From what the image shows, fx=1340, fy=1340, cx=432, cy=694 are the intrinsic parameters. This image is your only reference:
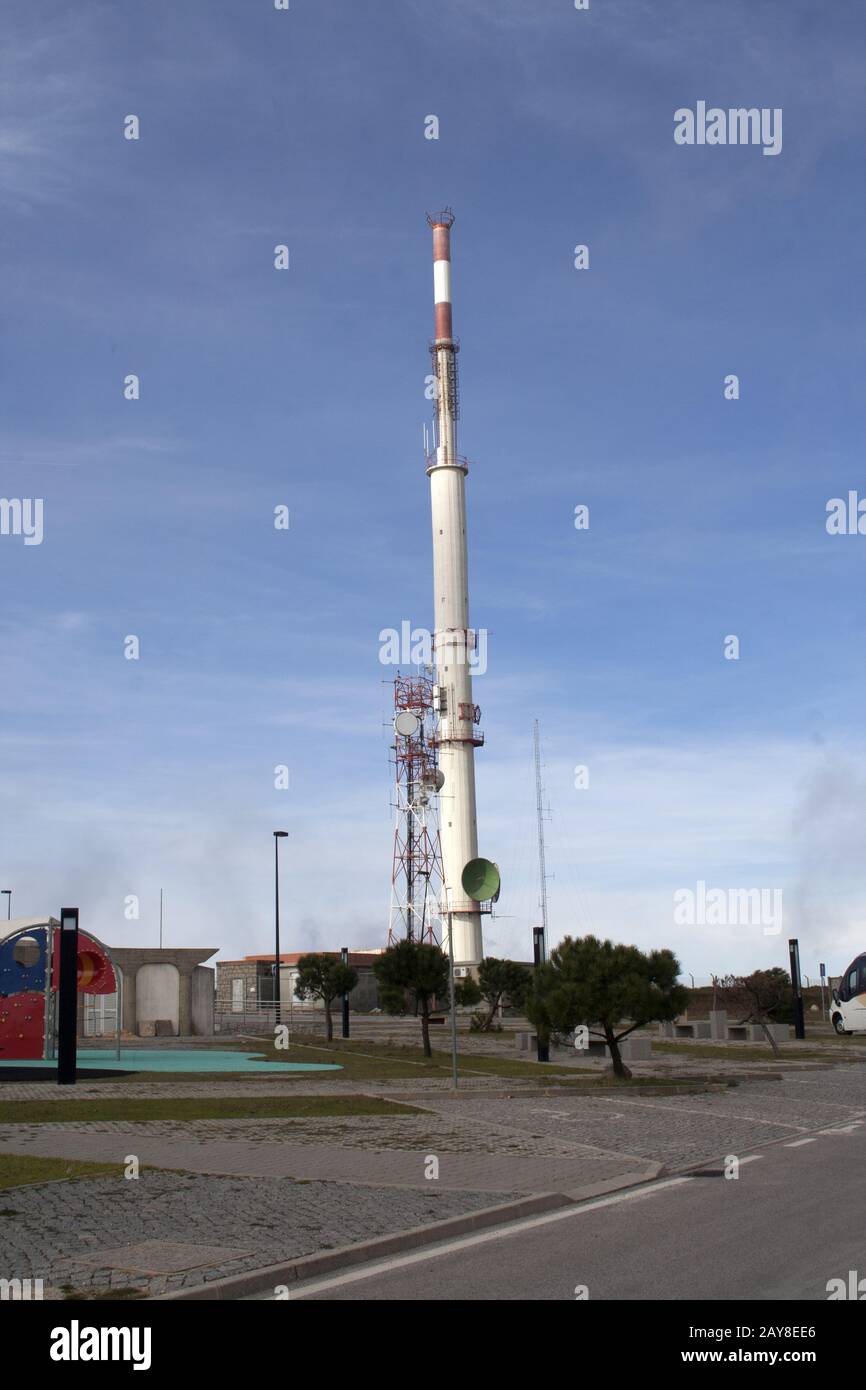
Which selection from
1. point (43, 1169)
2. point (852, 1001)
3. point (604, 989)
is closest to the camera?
point (43, 1169)

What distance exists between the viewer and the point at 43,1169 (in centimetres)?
1291

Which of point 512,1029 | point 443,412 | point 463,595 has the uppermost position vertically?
point 443,412

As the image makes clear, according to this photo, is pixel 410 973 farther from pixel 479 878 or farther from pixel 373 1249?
pixel 373 1249

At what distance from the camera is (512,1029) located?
55281 mm

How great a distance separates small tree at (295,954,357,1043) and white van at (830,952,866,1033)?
17.4 metres

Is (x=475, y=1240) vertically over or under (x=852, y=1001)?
over

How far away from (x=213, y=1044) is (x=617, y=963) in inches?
758

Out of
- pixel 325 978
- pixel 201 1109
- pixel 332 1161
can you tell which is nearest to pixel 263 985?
pixel 325 978

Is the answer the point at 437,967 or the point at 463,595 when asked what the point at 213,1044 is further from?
the point at 463,595

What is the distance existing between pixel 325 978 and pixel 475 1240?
1330 inches

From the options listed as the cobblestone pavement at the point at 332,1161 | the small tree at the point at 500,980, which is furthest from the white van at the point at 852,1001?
the cobblestone pavement at the point at 332,1161

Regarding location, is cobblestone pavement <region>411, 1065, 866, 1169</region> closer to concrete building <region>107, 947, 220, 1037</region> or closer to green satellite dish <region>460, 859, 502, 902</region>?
green satellite dish <region>460, 859, 502, 902</region>

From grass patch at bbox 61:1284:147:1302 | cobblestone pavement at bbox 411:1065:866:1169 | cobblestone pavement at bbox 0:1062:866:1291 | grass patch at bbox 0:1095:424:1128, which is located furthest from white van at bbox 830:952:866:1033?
grass patch at bbox 61:1284:147:1302

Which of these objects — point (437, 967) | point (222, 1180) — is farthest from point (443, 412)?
point (222, 1180)
